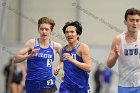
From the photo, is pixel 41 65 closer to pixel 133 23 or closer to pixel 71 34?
pixel 71 34

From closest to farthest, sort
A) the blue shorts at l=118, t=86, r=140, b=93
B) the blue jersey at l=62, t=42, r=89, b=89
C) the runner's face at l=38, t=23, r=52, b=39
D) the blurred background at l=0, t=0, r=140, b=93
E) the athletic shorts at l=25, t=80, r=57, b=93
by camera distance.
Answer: the blue shorts at l=118, t=86, r=140, b=93
the blue jersey at l=62, t=42, r=89, b=89
the runner's face at l=38, t=23, r=52, b=39
the athletic shorts at l=25, t=80, r=57, b=93
the blurred background at l=0, t=0, r=140, b=93

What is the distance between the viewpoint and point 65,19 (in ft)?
49.5

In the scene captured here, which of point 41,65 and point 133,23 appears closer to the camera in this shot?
point 133,23

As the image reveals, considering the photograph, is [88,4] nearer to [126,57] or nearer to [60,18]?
[60,18]

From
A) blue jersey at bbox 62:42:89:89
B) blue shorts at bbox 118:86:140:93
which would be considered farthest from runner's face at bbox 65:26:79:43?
blue shorts at bbox 118:86:140:93

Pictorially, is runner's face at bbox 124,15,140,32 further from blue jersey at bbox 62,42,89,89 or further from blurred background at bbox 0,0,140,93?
blurred background at bbox 0,0,140,93

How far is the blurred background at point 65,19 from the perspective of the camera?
14750 millimetres

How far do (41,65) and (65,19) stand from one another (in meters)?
7.53

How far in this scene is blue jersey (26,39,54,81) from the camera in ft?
25.0

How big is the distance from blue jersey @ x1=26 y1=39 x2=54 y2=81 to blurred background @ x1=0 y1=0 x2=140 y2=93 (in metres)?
5.74

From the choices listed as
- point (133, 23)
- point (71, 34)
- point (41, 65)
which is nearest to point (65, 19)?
point (41, 65)

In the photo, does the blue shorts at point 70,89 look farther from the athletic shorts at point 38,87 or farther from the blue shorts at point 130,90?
the blue shorts at point 130,90

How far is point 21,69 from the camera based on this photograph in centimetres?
1678

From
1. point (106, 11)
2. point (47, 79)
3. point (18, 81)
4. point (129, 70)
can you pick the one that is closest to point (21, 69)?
point (18, 81)
